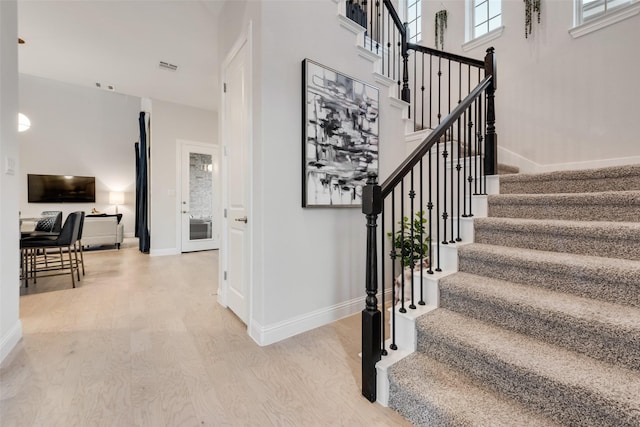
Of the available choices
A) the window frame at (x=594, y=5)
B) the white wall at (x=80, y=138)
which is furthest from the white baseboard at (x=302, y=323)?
the white wall at (x=80, y=138)

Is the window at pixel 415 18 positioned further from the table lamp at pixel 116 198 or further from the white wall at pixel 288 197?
the table lamp at pixel 116 198

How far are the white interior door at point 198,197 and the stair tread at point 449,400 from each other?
515 cm

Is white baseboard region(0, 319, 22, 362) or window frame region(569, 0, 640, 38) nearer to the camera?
white baseboard region(0, 319, 22, 362)

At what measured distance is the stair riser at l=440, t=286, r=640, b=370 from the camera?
40.7 inches

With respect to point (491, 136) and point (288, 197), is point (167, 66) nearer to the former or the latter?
point (288, 197)

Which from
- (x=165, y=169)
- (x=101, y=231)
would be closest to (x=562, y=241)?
(x=165, y=169)

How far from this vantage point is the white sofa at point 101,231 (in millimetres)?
5598

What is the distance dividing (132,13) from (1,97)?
76.4 inches

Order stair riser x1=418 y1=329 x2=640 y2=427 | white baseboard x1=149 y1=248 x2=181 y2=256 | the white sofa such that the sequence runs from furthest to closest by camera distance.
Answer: the white sofa → white baseboard x1=149 y1=248 x2=181 y2=256 → stair riser x1=418 y1=329 x2=640 y2=427

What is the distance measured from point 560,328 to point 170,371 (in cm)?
199

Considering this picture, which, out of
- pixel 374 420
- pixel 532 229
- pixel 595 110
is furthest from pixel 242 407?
pixel 595 110

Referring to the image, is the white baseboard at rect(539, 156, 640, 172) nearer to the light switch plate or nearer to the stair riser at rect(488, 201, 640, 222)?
the stair riser at rect(488, 201, 640, 222)

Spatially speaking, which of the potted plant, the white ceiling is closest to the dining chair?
the white ceiling

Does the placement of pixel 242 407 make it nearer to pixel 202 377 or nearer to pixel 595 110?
pixel 202 377
